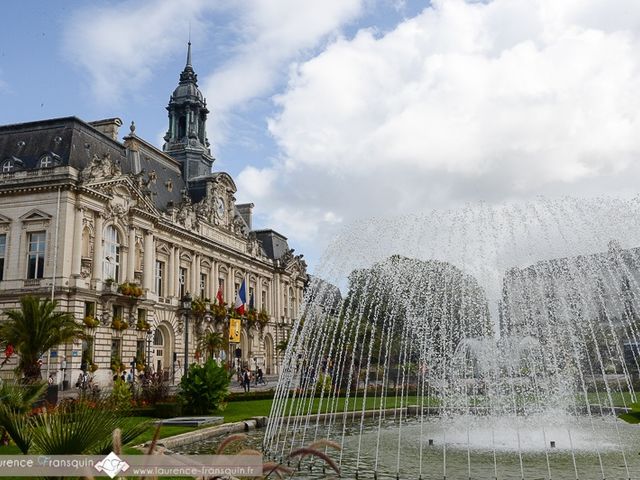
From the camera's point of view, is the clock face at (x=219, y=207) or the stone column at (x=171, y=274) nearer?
the stone column at (x=171, y=274)

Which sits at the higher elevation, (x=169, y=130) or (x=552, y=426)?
(x=169, y=130)

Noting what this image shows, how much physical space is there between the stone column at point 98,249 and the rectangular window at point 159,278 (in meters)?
8.55

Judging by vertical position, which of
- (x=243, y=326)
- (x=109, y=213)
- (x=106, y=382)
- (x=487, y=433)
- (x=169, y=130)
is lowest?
(x=487, y=433)

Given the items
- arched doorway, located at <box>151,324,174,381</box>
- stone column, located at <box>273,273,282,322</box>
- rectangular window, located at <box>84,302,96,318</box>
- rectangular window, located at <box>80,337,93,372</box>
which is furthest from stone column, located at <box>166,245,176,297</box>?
stone column, located at <box>273,273,282,322</box>

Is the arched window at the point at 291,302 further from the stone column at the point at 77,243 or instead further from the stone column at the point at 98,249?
the stone column at the point at 77,243

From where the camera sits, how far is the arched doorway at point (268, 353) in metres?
67.1

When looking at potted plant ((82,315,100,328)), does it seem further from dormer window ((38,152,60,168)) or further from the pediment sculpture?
dormer window ((38,152,60,168))

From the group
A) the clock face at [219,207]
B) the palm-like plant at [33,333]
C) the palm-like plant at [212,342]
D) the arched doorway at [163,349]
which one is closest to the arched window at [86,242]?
the arched doorway at [163,349]

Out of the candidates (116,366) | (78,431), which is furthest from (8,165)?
(78,431)

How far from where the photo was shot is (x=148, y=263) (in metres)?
45.5

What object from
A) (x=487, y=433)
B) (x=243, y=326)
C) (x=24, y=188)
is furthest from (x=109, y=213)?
(x=487, y=433)

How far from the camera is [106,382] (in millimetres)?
38250

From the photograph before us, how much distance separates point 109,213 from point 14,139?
8.20 meters

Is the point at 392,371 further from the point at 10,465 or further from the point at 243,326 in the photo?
the point at 10,465
